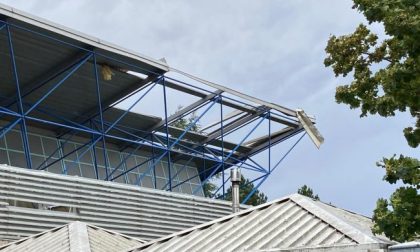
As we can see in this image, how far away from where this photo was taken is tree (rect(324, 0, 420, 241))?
15273 millimetres

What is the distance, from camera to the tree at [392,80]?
15273 mm

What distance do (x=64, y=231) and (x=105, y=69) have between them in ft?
39.9

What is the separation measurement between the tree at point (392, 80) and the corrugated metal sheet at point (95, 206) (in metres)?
13.6

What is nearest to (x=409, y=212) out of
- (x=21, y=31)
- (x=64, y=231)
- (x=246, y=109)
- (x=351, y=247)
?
(x=351, y=247)

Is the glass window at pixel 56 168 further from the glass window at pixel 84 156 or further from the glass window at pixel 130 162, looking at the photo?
the glass window at pixel 130 162

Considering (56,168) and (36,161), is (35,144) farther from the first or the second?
(56,168)

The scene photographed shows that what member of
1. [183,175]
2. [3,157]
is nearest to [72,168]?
[3,157]

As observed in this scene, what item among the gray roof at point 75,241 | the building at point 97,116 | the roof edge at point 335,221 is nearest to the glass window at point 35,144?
the building at point 97,116

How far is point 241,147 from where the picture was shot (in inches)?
1748

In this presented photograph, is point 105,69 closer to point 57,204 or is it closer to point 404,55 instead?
point 57,204

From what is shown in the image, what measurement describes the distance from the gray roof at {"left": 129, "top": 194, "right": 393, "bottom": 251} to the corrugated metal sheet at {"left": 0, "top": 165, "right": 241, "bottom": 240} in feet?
31.7

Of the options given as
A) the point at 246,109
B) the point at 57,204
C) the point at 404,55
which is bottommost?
the point at 404,55

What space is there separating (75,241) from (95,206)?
918 cm

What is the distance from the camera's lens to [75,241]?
20.4 metres
